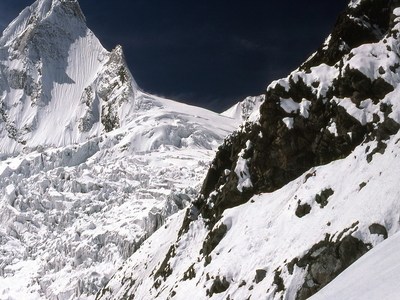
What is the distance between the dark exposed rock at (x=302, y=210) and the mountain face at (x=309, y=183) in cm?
8

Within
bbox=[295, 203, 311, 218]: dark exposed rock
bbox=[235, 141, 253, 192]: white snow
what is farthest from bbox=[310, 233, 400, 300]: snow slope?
bbox=[235, 141, 253, 192]: white snow

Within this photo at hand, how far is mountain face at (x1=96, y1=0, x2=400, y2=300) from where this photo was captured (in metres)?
15.7

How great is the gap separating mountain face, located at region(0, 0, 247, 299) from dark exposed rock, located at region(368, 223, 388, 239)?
45305mm

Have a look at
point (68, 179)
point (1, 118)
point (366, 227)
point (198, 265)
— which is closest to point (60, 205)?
point (68, 179)

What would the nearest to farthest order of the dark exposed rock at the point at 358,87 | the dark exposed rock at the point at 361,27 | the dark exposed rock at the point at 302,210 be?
the dark exposed rock at the point at 302,210, the dark exposed rock at the point at 358,87, the dark exposed rock at the point at 361,27

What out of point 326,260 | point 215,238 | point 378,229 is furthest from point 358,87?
point 215,238

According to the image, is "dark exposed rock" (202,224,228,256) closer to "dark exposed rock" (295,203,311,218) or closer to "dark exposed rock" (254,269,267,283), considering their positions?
"dark exposed rock" (254,269,267,283)

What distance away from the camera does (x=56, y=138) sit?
163m

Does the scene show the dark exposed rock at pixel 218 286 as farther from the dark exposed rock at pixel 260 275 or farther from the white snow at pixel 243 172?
the white snow at pixel 243 172

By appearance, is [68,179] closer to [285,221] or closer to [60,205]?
[60,205]

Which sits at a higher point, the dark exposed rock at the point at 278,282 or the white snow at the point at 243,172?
the white snow at the point at 243,172

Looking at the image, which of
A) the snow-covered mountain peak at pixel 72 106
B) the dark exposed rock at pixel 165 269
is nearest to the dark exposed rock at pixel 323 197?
the dark exposed rock at pixel 165 269

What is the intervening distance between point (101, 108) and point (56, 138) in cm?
2388

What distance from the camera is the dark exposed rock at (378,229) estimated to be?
13.8 meters
